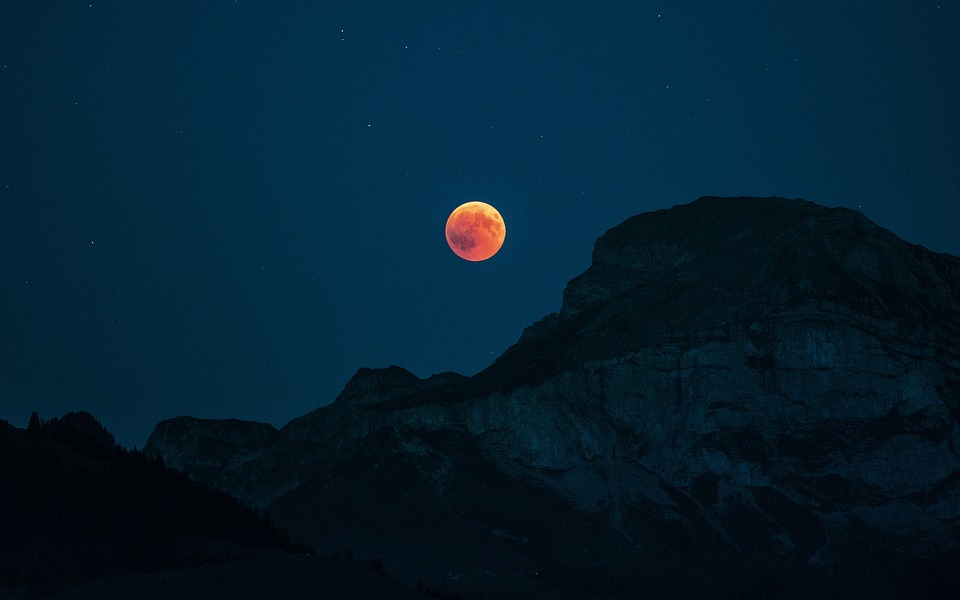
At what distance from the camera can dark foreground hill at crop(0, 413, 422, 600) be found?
248 ft

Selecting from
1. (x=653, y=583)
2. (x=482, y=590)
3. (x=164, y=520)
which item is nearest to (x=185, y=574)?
(x=164, y=520)

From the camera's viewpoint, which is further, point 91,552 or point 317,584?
point 91,552

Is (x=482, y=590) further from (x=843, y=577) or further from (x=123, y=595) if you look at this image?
(x=123, y=595)

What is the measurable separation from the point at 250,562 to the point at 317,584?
6.30m

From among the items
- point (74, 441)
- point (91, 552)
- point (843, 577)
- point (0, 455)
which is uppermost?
point (74, 441)

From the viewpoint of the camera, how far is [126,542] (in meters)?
86.2

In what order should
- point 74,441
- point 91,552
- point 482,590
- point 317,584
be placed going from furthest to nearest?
point 482,590 < point 74,441 < point 91,552 < point 317,584

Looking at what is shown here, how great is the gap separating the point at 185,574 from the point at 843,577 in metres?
158

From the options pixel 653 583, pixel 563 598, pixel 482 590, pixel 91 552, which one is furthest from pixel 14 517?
pixel 653 583

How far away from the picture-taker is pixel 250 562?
80.1 m

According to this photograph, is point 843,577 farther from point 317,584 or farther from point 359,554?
point 317,584

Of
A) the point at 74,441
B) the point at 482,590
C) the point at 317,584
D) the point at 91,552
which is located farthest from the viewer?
the point at 482,590

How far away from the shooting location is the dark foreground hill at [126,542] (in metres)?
75.6

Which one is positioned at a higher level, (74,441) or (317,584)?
(74,441)
